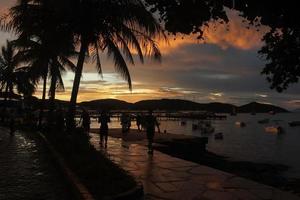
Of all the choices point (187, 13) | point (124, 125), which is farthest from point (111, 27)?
point (187, 13)

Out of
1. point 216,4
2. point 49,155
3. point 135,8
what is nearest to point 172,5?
Answer: point 216,4

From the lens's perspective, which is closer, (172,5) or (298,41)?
(172,5)

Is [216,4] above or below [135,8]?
below

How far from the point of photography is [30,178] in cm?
1267

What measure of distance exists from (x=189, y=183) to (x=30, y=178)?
435 cm

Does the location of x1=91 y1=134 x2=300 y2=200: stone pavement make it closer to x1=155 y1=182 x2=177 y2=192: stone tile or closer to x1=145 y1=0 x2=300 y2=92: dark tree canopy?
x1=155 y1=182 x2=177 y2=192: stone tile

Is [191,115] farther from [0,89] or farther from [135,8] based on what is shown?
[135,8]

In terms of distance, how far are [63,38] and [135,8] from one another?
3.79 m

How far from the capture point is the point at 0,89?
63156mm

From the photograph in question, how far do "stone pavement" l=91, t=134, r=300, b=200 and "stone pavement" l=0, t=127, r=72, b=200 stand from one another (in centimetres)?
206

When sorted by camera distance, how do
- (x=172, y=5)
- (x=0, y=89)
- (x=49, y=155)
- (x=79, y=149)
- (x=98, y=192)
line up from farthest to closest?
1. (x=0, y=89)
2. (x=49, y=155)
3. (x=79, y=149)
4. (x=98, y=192)
5. (x=172, y=5)

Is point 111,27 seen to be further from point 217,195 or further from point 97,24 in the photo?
point 217,195

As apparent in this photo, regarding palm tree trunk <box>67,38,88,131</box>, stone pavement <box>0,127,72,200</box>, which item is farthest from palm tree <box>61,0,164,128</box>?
stone pavement <box>0,127,72,200</box>

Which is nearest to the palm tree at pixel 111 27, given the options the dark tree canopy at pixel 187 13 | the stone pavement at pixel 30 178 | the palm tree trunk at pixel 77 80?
the palm tree trunk at pixel 77 80
